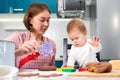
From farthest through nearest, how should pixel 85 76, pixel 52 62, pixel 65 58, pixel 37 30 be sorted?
pixel 65 58 < pixel 37 30 < pixel 52 62 < pixel 85 76

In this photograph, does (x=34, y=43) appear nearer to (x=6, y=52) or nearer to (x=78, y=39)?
(x=78, y=39)

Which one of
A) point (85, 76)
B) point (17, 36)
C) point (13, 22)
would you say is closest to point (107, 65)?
point (85, 76)

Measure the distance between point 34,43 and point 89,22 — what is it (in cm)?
147

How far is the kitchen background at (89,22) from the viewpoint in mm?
2236

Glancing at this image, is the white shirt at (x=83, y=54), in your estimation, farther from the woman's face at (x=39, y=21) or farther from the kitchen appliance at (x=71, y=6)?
the kitchen appliance at (x=71, y=6)

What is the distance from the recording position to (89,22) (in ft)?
8.45

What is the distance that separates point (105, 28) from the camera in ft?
7.36

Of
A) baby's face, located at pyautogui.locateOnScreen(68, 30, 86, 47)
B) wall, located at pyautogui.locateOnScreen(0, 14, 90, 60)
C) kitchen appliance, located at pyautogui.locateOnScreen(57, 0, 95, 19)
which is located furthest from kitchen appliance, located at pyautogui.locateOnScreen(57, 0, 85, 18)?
baby's face, located at pyautogui.locateOnScreen(68, 30, 86, 47)

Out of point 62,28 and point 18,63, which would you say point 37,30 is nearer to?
point 18,63

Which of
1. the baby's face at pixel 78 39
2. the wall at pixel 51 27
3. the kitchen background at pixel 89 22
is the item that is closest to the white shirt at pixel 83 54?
the baby's face at pixel 78 39

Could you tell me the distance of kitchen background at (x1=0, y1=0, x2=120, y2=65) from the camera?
7.34 ft

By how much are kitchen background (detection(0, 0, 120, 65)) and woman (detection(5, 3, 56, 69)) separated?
93cm

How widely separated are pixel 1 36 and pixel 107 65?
6.54 feet

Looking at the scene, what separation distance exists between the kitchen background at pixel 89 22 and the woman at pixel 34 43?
3.04ft
